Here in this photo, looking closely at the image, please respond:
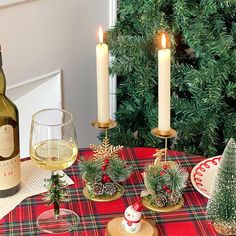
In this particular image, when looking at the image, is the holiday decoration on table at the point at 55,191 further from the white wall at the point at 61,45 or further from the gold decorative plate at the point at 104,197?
the white wall at the point at 61,45

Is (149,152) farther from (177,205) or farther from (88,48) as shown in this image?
(88,48)

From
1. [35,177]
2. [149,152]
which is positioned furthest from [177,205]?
[35,177]

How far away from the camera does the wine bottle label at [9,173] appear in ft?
4.37

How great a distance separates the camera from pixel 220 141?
6.59 feet

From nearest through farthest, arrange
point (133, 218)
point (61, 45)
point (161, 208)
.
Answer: point (133, 218), point (161, 208), point (61, 45)

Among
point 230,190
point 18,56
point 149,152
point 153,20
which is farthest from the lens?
point 18,56

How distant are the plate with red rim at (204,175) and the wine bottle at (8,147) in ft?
1.32

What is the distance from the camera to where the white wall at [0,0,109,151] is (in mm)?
1964

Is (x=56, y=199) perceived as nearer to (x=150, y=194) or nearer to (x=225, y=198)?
(x=150, y=194)

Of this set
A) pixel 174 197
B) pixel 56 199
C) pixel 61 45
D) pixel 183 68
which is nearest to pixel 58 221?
pixel 56 199

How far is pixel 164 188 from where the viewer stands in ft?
4.41

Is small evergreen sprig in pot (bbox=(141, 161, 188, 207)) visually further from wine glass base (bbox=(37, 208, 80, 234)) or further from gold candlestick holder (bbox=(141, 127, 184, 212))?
wine glass base (bbox=(37, 208, 80, 234))

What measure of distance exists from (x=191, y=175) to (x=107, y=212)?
0.75 feet

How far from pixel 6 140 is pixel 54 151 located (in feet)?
0.38
